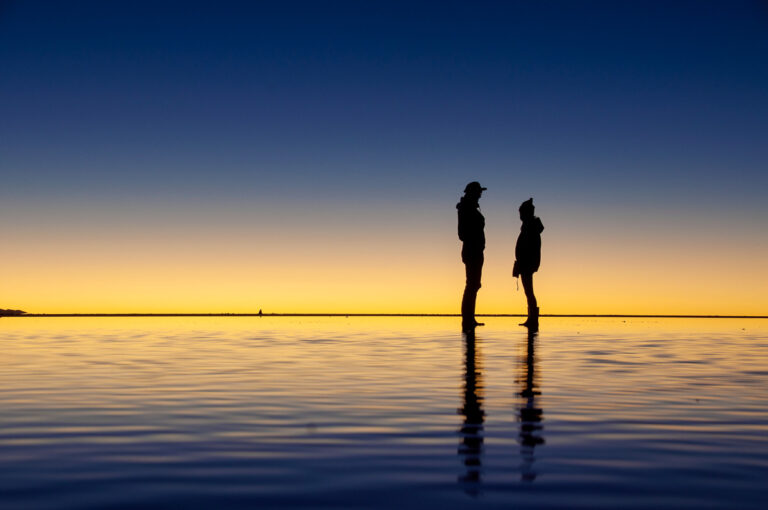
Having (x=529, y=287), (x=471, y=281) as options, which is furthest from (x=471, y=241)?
(x=529, y=287)

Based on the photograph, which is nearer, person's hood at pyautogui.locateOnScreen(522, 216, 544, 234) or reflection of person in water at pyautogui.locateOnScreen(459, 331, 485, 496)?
reflection of person in water at pyautogui.locateOnScreen(459, 331, 485, 496)

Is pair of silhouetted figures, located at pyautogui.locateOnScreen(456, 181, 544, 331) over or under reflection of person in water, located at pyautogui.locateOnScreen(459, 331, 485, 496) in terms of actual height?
over

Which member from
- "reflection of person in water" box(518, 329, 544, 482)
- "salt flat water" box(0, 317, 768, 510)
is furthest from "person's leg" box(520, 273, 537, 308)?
"reflection of person in water" box(518, 329, 544, 482)

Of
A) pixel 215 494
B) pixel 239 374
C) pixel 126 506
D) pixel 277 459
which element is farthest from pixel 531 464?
pixel 239 374

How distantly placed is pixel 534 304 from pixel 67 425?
2464 cm

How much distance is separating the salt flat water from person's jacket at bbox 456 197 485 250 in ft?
53.4

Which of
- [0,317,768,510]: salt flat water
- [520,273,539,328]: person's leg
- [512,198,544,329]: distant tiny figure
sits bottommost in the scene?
[0,317,768,510]: salt flat water

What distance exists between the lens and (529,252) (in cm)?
2875

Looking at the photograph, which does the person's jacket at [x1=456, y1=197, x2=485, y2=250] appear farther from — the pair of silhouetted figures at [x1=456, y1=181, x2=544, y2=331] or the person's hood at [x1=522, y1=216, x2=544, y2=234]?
the person's hood at [x1=522, y1=216, x2=544, y2=234]

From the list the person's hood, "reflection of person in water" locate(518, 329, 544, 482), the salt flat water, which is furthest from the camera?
the person's hood

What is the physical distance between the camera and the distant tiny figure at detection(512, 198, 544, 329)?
28.8 meters

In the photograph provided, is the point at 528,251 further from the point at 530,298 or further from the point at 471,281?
the point at 471,281

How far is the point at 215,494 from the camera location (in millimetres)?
4367

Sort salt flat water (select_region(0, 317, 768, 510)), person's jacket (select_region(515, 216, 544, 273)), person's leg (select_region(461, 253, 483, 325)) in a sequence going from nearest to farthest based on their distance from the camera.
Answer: salt flat water (select_region(0, 317, 768, 510)) < person's leg (select_region(461, 253, 483, 325)) < person's jacket (select_region(515, 216, 544, 273))
